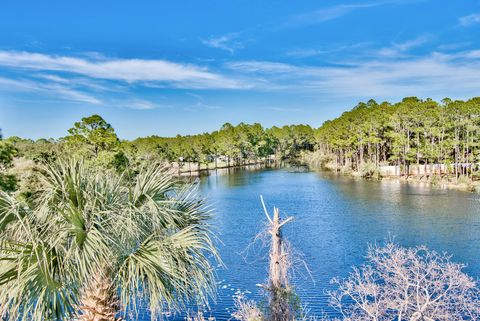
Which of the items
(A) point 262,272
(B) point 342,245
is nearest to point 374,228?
(B) point 342,245

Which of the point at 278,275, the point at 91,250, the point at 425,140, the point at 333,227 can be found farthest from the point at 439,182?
the point at 91,250

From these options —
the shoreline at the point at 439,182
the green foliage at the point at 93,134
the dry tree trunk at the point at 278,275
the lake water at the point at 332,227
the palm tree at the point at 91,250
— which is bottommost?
the lake water at the point at 332,227

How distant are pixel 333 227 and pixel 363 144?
141 ft

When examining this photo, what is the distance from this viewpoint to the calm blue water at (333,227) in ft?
64.5

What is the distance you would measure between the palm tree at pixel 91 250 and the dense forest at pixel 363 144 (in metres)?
7.94

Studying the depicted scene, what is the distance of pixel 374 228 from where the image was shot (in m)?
28.7

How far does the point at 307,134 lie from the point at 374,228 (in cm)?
9039

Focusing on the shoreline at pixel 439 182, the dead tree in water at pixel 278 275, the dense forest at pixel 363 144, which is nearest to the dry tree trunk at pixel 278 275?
the dead tree in water at pixel 278 275

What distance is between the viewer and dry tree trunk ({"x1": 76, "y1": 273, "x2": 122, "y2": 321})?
638cm

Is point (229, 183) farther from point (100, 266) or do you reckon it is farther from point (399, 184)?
point (100, 266)

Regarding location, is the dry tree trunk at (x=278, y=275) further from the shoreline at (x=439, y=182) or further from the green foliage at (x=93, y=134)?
the shoreline at (x=439, y=182)

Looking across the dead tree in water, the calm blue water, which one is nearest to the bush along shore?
the calm blue water

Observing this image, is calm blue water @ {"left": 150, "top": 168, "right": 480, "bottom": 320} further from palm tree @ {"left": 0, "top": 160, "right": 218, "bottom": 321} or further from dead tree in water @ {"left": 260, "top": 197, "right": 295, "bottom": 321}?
palm tree @ {"left": 0, "top": 160, "right": 218, "bottom": 321}

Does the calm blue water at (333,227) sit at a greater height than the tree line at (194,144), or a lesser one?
lesser
